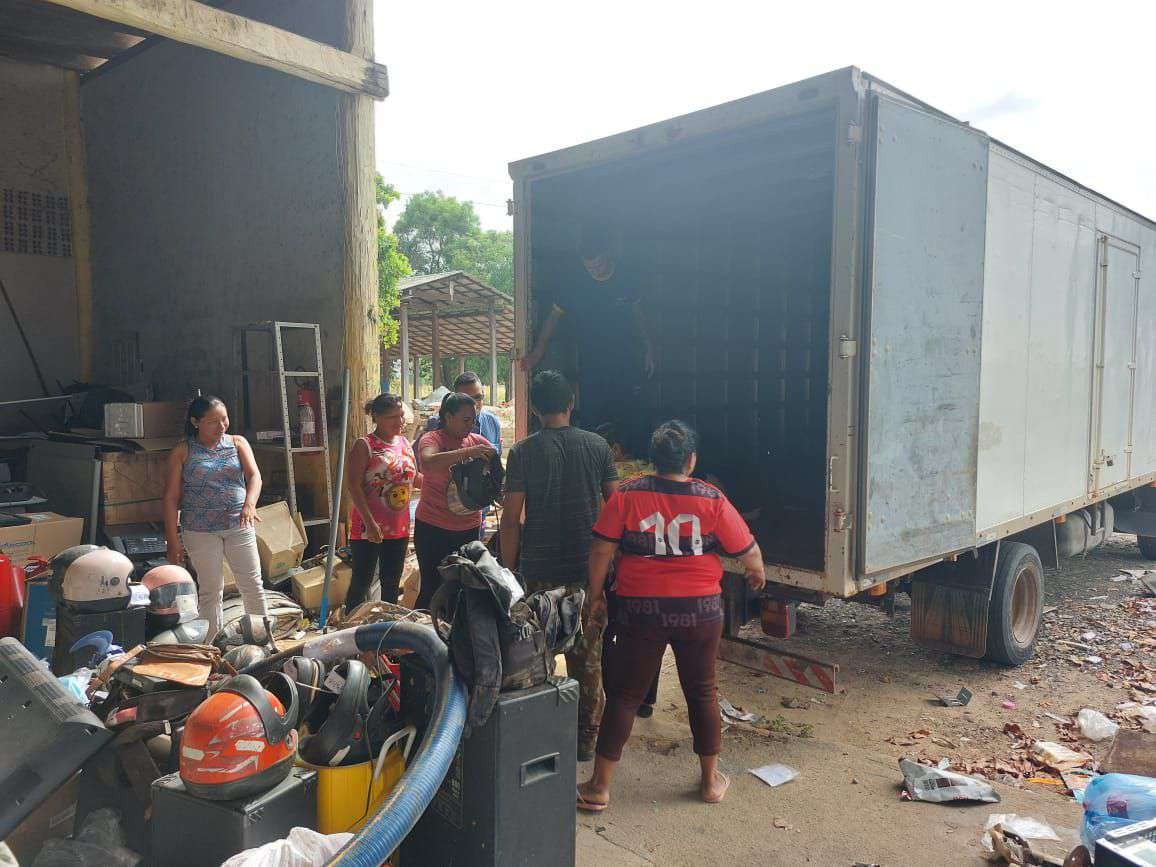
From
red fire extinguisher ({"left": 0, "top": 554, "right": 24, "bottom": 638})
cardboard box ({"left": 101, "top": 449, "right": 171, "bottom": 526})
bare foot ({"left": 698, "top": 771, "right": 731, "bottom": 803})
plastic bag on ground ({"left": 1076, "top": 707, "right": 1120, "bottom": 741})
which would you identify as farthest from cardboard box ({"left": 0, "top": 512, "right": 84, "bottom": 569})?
plastic bag on ground ({"left": 1076, "top": 707, "right": 1120, "bottom": 741})

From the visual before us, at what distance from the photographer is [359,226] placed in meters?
6.86

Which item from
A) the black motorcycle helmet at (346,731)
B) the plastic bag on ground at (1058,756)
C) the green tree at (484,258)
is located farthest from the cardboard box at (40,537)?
the green tree at (484,258)

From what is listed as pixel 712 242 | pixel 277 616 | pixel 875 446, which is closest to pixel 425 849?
pixel 875 446

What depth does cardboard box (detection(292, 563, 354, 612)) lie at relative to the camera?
6012mm

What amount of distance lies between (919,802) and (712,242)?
3267 mm

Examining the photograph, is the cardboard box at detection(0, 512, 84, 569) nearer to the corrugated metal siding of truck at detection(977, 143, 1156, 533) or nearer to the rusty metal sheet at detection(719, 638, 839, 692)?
the rusty metal sheet at detection(719, 638, 839, 692)

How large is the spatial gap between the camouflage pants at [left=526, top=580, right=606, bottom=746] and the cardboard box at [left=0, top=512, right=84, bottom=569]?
4101 millimetres

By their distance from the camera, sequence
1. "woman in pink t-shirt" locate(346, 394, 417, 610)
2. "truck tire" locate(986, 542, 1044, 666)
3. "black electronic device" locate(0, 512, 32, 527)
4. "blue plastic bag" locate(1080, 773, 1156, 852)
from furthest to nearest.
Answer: "black electronic device" locate(0, 512, 32, 527)
"truck tire" locate(986, 542, 1044, 666)
"woman in pink t-shirt" locate(346, 394, 417, 610)
"blue plastic bag" locate(1080, 773, 1156, 852)

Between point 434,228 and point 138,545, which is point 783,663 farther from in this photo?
point 434,228

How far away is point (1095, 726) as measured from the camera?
427cm

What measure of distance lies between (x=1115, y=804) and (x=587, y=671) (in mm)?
1997

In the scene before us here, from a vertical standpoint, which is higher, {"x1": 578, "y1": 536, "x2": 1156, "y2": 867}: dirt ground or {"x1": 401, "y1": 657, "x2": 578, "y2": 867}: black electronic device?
{"x1": 401, "y1": 657, "x2": 578, "y2": 867}: black electronic device

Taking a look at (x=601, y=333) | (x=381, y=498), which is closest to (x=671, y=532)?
(x=381, y=498)

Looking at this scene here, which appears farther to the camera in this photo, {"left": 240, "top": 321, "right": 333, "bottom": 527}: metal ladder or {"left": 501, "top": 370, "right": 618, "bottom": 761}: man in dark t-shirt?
{"left": 240, "top": 321, "right": 333, "bottom": 527}: metal ladder
